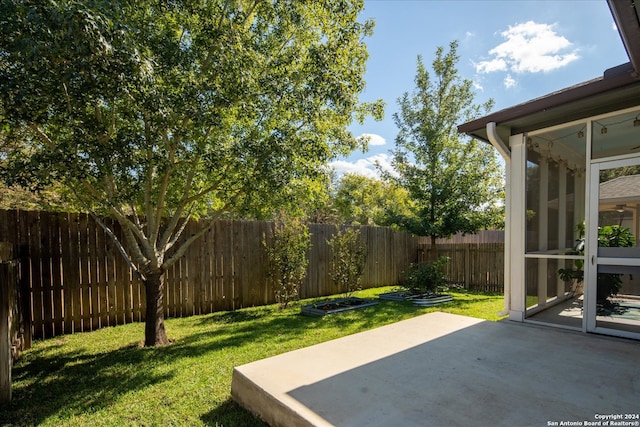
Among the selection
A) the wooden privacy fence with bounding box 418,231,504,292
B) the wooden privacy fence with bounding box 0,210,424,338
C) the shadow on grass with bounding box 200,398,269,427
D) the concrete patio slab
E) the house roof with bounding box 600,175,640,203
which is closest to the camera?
the concrete patio slab

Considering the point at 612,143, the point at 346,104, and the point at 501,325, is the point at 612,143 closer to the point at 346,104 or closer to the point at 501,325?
the point at 501,325

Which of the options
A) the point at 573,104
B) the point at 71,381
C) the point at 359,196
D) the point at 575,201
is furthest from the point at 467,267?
the point at 359,196

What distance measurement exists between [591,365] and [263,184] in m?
3.96

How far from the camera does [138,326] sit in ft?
17.9

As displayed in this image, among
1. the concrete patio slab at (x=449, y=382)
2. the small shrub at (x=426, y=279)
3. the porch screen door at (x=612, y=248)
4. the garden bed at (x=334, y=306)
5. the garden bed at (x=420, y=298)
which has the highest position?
the porch screen door at (x=612, y=248)

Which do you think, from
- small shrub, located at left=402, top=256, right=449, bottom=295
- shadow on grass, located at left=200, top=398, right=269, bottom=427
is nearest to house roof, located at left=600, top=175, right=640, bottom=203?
A: small shrub, located at left=402, top=256, right=449, bottom=295

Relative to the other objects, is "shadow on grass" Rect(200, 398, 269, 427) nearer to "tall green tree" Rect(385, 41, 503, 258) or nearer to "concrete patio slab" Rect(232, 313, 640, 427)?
"concrete patio slab" Rect(232, 313, 640, 427)

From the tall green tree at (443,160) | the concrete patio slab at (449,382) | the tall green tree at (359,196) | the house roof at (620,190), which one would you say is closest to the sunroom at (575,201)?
the house roof at (620,190)

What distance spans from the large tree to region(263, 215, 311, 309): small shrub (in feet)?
6.50

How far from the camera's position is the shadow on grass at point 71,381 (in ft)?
9.29

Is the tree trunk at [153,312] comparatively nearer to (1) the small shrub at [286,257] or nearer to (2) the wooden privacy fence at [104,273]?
(2) the wooden privacy fence at [104,273]

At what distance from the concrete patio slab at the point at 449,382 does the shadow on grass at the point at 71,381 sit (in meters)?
1.28

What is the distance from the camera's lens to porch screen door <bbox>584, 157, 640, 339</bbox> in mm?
3893

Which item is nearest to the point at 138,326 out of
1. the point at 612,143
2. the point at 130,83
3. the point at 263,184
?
the point at 263,184
